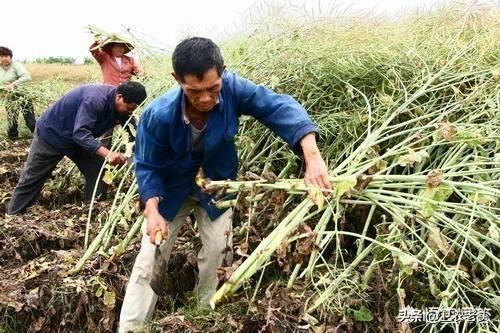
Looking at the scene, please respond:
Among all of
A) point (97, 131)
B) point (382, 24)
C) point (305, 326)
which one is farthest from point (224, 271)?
point (97, 131)

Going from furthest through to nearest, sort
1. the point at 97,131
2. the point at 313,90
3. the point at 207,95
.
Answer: the point at 97,131 → the point at 313,90 → the point at 207,95

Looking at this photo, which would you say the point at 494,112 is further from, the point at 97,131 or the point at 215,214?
the point at 97,131

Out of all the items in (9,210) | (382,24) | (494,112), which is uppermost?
(382,24)

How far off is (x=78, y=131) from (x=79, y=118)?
9 cm

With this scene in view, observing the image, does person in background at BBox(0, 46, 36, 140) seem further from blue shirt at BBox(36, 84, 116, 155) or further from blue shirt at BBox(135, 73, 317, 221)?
blue shirt at BBox(135, 73, 317, 221)

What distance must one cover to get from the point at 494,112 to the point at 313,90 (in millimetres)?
967

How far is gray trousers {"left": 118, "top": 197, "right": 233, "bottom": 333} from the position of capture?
8.43 ft

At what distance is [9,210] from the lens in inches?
162

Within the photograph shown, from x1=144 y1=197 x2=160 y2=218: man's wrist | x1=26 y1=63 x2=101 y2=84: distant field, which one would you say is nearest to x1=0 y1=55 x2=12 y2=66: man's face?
x1=26 y1=63 x2=101 y2=84: distant field

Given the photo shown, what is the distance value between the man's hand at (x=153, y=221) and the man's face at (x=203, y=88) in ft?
1.66

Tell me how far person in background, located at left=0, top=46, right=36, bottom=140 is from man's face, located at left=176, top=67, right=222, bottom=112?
4954mm

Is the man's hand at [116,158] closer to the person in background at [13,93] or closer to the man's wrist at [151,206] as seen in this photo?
the man's wrist at [151,206]

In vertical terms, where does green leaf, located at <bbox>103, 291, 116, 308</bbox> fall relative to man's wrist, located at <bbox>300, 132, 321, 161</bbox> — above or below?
below

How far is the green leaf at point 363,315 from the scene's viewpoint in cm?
225
